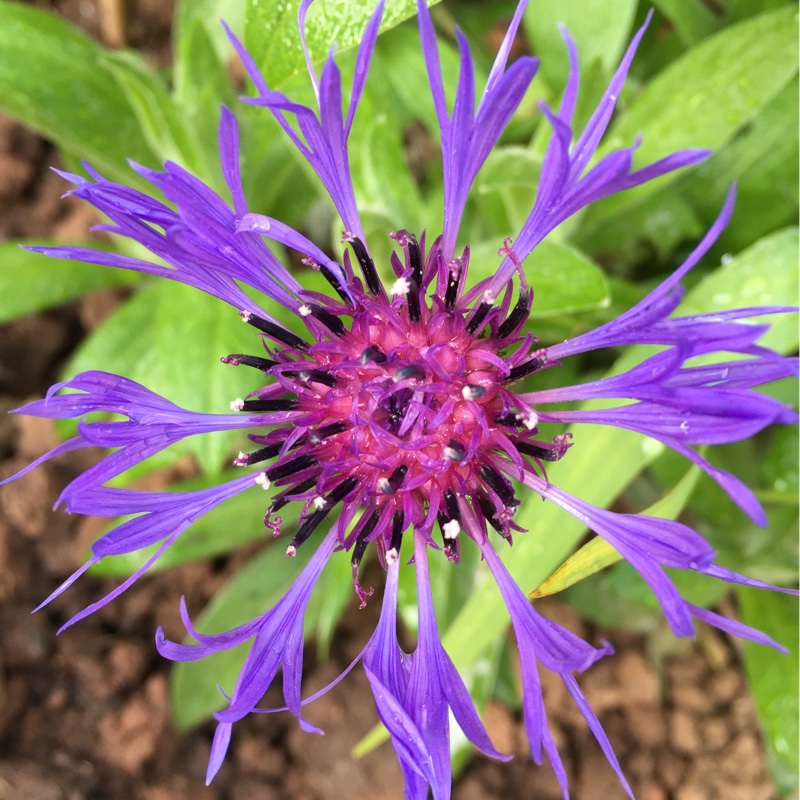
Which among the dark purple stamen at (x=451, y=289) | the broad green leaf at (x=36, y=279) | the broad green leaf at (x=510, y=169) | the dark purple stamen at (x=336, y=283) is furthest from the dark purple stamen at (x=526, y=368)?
the broad green leaf at (x=36, y=279)

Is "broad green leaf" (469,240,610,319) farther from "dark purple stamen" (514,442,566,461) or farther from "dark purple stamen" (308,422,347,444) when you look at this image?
"dark purple stamen" (308,422,347,444)

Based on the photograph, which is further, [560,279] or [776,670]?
[776,670]

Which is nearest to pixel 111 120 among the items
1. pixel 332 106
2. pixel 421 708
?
pixel 332 106

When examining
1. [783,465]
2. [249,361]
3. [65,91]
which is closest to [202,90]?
[65,91]

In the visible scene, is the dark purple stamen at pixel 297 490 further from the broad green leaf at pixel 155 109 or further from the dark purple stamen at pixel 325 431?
the broad green leaf at pixel 155 109

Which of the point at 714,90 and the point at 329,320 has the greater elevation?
the point at 714,90

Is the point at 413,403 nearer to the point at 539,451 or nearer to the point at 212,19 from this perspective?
the point at 539,451
